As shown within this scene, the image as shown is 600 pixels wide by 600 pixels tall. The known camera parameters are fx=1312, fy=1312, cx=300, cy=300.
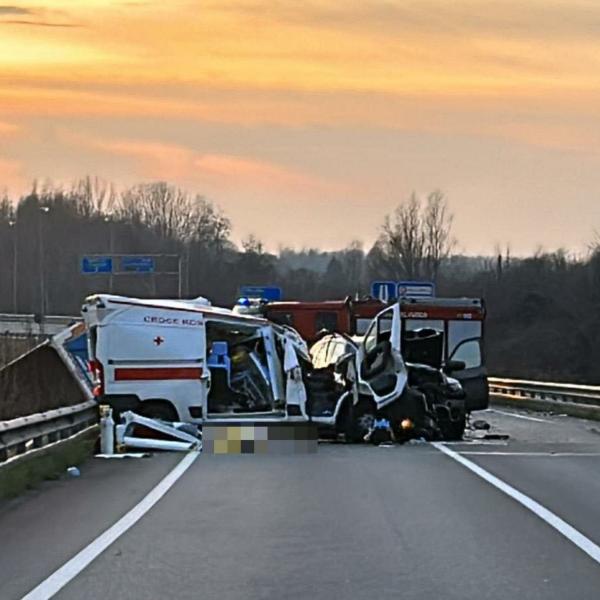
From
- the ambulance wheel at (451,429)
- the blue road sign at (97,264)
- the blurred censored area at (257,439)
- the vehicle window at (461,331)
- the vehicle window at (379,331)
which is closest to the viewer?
the blurred censored area at (257,439)

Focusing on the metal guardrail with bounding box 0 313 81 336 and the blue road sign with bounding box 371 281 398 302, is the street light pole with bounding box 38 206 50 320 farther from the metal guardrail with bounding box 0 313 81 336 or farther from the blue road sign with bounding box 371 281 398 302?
the blue road sign with bounding box 371 281 398 302

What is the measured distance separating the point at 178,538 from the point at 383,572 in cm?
219

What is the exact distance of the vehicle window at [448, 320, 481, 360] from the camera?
30953 mm

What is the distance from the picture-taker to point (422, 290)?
41594mm

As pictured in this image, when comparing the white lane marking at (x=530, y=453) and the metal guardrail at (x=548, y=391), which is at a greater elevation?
the white lane marking at (x=530, y=453)

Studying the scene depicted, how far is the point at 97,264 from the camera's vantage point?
7012 cm

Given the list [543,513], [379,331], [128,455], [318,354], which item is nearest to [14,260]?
[318,354]

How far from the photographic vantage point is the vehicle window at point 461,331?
30953 millimetres

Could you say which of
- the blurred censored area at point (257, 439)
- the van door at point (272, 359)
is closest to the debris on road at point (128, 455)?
the blurred censored area at point (257, 439)

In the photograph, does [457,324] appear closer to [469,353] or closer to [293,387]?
[469,353]

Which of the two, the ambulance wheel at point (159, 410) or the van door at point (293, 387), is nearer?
the ambulance wheel at point (159, 410)

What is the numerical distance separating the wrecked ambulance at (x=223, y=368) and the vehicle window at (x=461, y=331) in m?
9.22

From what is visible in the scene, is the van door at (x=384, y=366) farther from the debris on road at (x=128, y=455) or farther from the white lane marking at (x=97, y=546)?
the white lane marking at (x=97, y=546)

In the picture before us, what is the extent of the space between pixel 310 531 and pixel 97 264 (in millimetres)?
60481
